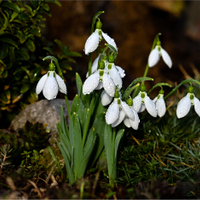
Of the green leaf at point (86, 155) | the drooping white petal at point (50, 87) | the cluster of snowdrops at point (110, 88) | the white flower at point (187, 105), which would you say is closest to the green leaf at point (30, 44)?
the cluster of snowdrops at point (110, 88)

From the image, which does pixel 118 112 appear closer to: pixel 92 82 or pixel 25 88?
pixel 92 82

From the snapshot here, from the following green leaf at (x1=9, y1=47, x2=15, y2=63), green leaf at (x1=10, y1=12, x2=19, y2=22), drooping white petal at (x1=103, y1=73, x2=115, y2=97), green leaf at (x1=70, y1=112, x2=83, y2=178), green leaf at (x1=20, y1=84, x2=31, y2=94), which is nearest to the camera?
drooping white petal at (x1=103, y1=73, x2=115, y2=97)

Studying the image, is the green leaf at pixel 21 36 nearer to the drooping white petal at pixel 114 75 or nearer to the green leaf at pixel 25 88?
the green leaf at pixel 25 88

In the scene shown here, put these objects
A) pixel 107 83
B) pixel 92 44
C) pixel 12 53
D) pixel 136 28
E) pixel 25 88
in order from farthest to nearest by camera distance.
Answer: pixel 136 28
pixel 25 88
pixel 12 53
pixel 92 44
pixel 107 83

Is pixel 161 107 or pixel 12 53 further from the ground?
pixel 12 53

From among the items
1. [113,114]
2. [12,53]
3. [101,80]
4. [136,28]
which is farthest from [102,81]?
[136,28]

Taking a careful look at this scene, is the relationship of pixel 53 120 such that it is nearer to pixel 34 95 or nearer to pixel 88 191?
pixel 34 95

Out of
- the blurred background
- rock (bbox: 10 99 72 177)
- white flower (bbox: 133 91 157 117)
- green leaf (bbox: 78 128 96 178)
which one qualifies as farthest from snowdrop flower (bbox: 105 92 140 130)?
the blurred background

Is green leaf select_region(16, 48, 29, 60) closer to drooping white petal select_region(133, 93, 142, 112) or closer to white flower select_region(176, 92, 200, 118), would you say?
drooping white petal select_region(133, 93, 142, 112)
